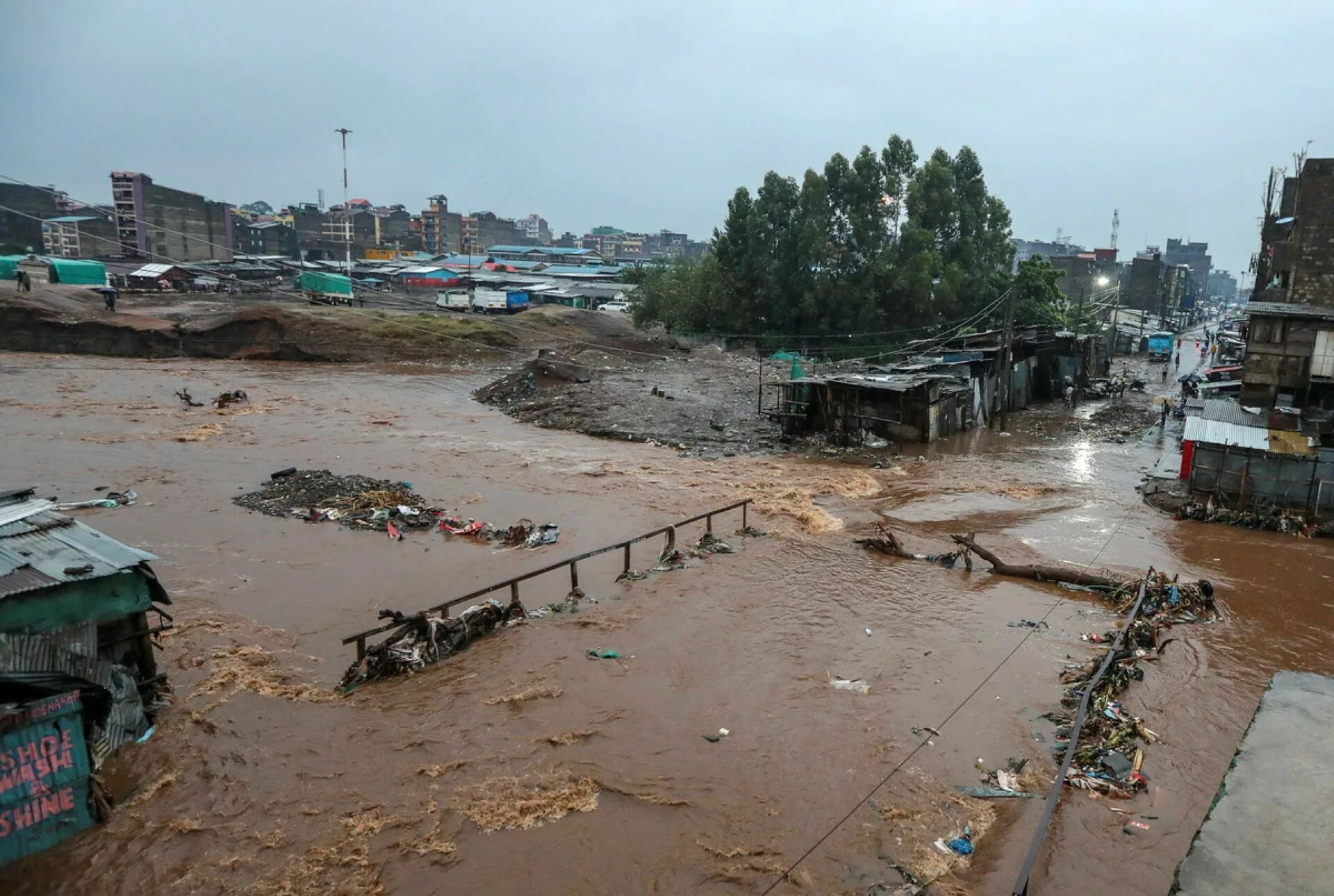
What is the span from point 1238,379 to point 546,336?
36.1 metres

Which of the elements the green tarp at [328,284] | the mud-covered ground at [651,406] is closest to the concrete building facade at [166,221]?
the green tarp at [328,284]

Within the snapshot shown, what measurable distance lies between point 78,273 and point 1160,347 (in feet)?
234

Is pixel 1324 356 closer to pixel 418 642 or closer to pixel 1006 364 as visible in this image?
pixel 1006 364

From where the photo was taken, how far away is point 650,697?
402 inches

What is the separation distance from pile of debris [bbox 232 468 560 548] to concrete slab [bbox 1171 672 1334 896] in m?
12.4

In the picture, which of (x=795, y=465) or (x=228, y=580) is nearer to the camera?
(x=228, y=580)

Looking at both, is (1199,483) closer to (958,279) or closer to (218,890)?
(218,890)

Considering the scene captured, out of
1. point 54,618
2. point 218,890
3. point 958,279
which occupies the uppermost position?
point 958,279

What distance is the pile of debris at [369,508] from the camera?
16609 millimetres

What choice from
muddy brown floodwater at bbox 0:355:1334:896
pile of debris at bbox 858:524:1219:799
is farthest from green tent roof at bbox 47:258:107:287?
pile of debris at bbox 858:524:1219:799

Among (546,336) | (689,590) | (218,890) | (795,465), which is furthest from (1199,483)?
(546,336)

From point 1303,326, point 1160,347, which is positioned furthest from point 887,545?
point 1160,347

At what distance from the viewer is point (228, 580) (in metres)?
14.0

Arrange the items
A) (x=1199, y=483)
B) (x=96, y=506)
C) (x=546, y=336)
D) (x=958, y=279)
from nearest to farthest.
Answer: (x=96, y=506), (x=1199, y=483), (x=958, y=279), (x=546, y=336)
